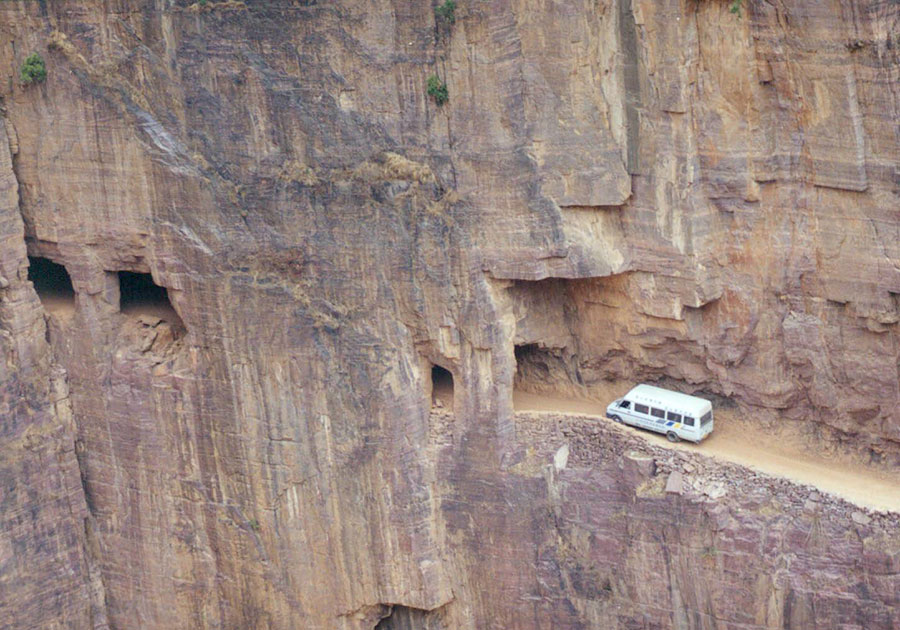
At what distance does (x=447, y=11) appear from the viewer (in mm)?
27328

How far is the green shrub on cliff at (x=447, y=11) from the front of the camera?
89.7 feet

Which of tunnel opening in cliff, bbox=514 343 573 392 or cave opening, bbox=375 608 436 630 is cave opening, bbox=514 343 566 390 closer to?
tunnel opening in cliff, bbox=514 343 573 392

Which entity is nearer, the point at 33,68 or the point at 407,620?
the point at 33,68

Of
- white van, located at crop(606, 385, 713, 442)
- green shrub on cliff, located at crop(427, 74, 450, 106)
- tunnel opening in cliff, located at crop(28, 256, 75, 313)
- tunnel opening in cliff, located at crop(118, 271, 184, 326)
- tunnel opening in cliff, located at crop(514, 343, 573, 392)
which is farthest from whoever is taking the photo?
tunnel opening in cliff, located at crop(28, 256, 75, 313)

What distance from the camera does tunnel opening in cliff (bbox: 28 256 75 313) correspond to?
104 feet

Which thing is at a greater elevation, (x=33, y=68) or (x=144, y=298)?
(x=33, y=68)

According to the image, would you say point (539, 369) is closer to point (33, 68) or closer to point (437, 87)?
point (437, 87)

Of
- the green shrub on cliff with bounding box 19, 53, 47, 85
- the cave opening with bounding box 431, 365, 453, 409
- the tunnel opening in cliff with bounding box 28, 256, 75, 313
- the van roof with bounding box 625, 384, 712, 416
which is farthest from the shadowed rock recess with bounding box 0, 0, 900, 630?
the tunnel opening in cliff with bounding box 28, 256, 75, 313

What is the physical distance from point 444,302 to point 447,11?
5.07 meters

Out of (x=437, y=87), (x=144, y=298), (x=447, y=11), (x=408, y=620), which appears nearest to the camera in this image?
(x=447, y=11)

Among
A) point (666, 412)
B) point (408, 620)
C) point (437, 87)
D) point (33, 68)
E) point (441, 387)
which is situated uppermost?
point (33, 68)

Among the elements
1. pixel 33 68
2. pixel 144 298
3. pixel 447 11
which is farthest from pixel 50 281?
pixel 447 11

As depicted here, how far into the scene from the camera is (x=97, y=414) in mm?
30906

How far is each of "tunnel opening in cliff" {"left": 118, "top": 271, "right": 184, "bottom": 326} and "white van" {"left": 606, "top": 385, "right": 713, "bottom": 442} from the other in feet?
28.6
